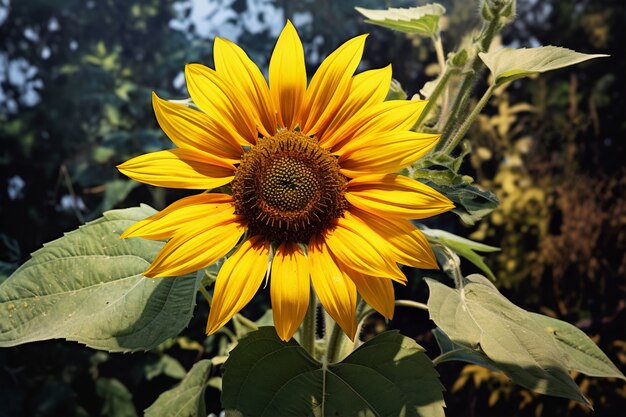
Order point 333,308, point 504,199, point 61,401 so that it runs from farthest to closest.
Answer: point 504,199, point 61,401, point 333,308

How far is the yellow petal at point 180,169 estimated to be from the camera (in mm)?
652

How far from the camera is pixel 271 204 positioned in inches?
27.2

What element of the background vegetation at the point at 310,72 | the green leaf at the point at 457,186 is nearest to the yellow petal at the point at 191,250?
the green leaf at the point at 457,186

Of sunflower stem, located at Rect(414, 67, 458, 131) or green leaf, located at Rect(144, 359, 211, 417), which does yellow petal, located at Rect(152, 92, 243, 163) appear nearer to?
sunflower stem, located at Rect(414, 67, 458, 131)

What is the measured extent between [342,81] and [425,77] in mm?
2872

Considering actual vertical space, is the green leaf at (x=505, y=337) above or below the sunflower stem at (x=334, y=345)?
above

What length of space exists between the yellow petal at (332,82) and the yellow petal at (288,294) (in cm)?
17

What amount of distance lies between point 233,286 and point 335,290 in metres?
0.10

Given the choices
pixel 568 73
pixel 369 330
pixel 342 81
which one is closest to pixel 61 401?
pixel 369 330

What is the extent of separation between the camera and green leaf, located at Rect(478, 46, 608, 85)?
0.67m

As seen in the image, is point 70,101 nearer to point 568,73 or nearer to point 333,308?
point 568,73

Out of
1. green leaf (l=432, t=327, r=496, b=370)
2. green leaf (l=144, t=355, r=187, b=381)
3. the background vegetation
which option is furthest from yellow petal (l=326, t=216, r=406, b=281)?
green leaf (l=144, t=355, r=187, b=381)

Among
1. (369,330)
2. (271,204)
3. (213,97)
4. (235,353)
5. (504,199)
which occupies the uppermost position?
(213,97)

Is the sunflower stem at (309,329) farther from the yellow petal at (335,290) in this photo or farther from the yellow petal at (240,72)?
the yellow petal at (240,72)
